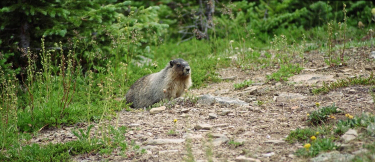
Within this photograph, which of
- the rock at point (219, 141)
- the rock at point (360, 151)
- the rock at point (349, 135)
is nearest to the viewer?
the rock at point (360, 151)

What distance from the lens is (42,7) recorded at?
27.9 feet

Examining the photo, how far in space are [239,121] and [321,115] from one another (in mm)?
1216

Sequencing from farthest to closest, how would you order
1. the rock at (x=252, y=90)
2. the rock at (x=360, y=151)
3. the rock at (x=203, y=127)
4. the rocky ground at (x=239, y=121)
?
the rock at (x=252, y=90)
the rock at (x=203, y=127)
the rocky ground at (x=239, y=121)
the rock at (x=360, y=151)

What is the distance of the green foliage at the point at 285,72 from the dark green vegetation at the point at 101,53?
2 centimetres

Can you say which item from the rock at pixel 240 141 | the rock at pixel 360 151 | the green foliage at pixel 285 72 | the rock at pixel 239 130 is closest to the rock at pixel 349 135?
the rock at pixel 360 151

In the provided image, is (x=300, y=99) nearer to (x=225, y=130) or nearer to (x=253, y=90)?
(x=253, y=90)

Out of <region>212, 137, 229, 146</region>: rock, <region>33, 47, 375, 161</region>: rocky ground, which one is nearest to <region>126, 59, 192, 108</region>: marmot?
<region>33, 47, 375, 161</region>: rocky ground

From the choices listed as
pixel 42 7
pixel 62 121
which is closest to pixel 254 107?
pixel 62 121

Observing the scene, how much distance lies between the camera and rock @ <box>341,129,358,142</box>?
14.6 feet

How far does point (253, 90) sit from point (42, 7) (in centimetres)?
492

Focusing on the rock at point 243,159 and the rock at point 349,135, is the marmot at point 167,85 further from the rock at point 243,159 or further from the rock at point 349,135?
the rock at point 349,135

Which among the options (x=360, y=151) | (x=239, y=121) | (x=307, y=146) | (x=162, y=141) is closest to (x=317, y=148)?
(x=307, y=146)

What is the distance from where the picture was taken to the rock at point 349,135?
4.44 meters

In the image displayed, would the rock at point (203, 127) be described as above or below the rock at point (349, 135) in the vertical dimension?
below
